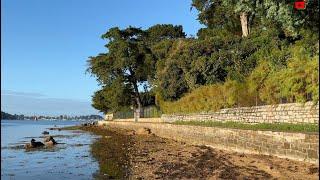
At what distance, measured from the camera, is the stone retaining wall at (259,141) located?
14.9m

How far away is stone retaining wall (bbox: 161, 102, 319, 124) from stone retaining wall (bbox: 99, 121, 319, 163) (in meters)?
1.76

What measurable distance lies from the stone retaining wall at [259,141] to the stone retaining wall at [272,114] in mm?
1758

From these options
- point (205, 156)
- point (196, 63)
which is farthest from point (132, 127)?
point (205, 156)

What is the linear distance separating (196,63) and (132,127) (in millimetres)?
23057

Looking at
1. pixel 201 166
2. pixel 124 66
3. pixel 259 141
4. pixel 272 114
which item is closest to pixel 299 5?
pixel 259 141

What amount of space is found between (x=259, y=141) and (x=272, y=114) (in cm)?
324

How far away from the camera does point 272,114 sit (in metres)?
21.4

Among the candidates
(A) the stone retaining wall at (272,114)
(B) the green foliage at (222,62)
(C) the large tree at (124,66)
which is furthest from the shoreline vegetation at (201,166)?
(C) the large tree at (124,66)

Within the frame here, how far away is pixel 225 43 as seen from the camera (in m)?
34.0

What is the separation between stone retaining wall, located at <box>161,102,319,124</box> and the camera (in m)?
17.9

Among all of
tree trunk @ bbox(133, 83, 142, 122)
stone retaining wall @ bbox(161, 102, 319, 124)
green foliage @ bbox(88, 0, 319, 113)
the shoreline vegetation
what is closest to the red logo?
green foliage @ bbox(88, 0, 319, 113)

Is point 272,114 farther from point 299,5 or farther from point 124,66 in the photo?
point 124,66

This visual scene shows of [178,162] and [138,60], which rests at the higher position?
[138,60]

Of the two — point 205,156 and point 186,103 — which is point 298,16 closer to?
point 205,156
